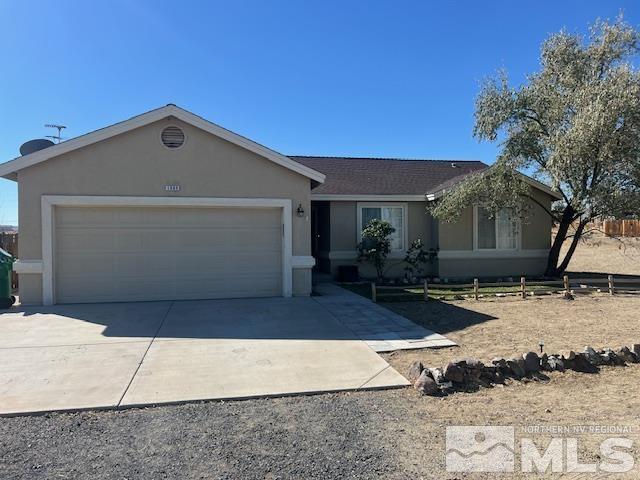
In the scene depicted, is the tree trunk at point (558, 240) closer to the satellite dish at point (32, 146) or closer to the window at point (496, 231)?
the window at point (496, 231)

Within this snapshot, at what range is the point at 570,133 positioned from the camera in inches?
481

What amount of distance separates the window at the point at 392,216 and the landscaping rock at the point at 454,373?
10.2 m

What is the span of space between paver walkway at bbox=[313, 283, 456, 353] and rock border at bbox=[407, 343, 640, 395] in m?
1.29

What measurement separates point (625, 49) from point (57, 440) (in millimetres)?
16498

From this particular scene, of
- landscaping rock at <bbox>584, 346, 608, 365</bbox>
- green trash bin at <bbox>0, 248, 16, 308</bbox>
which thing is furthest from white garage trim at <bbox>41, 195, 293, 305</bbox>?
landscaping rock at <bbox>584, 346, 608, 365</bbox>

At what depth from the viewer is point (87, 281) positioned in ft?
34.9

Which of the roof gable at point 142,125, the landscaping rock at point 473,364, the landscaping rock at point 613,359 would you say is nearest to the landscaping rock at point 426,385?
the landscaping rock at point 473,364

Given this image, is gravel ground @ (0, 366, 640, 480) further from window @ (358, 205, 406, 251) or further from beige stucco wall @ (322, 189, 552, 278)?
window @ (358, 205, 406, 251)

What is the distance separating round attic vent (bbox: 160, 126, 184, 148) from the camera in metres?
10.8

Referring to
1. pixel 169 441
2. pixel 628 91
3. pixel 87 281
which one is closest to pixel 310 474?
pixel 169 441

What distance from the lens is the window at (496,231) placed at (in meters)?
15.6

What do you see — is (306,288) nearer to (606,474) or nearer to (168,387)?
(168,387)

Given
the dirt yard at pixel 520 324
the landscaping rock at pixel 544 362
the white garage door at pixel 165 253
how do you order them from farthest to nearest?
1. the white garage door at pixel 165 253
2. the dirt yard at pixel 520 324
3. the landscaping rock at pixel 544 362

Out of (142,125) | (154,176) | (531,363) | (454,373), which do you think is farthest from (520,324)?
(142,125)
